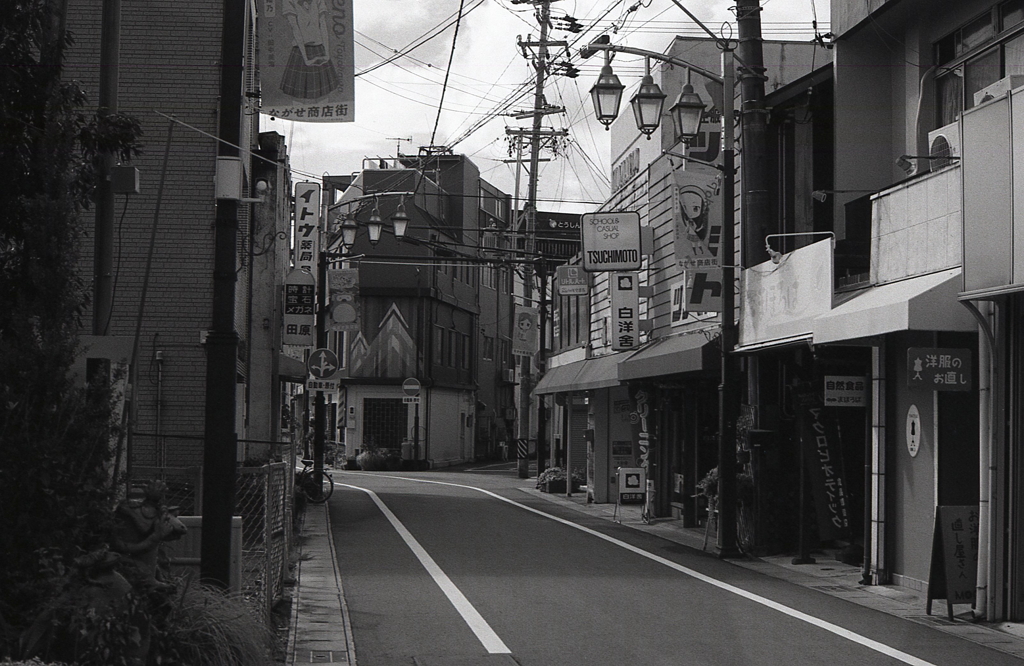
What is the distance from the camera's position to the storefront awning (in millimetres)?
27828

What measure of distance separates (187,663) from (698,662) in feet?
14.0

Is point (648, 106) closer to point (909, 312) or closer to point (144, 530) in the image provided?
point (909, 312)

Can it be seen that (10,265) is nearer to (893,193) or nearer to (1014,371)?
(1014,371)

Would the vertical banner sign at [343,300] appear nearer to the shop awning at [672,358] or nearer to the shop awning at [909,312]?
the shop awning at [672,358]

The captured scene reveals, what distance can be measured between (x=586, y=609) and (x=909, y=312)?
4.70 m

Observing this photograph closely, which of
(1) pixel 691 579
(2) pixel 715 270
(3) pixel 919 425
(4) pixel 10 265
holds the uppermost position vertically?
(2) pixel 715 270

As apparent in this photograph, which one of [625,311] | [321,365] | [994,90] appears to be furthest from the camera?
[321,365]

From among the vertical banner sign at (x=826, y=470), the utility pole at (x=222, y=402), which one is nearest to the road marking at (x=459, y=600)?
the utility pole at (x=222, y=402)

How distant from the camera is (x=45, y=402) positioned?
24.3ft

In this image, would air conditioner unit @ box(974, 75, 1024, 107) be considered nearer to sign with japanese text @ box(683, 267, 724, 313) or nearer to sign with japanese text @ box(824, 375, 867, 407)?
sign with japanese text @ box(824, 375, 867, 407)

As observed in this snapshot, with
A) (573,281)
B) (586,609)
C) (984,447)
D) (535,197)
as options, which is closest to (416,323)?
(535,197)

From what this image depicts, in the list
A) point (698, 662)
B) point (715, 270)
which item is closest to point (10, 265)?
point (698, 662)

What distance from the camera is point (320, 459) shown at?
3108 cm

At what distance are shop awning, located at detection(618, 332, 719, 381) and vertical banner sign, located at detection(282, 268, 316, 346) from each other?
7228mm
